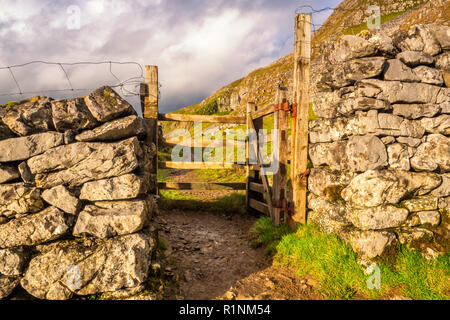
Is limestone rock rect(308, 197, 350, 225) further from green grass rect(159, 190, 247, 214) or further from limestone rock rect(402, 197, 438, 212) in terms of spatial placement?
green grass rect(159, 190, 247, 214)

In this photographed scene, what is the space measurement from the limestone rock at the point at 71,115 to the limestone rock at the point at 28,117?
0.36 ft

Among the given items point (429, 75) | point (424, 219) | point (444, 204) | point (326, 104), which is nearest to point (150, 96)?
point (326, 104)

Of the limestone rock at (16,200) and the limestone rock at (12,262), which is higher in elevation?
the limestone rock at (16,200)

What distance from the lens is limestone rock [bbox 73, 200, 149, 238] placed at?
314 centimetres

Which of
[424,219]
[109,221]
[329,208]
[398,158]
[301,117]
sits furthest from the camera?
[301,117]

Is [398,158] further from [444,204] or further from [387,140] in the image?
[444,204]

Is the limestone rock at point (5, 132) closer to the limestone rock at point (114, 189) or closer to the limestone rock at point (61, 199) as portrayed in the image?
the limestone rock at point (61, 199)

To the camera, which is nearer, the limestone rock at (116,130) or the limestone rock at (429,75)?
the limestone rock at (116,130)

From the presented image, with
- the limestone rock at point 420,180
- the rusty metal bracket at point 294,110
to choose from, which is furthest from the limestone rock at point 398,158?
the rusty metal bracket at point 294,110

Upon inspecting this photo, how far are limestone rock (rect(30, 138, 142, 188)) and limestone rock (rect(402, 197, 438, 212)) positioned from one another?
4.11m

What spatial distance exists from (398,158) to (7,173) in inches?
214

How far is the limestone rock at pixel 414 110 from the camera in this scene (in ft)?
13.6

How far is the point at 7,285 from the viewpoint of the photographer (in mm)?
2930

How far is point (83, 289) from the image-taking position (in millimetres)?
2988
